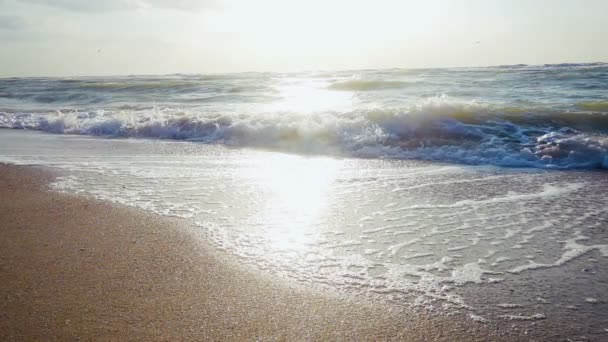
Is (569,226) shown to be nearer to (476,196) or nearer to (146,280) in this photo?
(476,196)

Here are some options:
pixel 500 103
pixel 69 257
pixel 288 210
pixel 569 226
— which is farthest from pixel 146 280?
pixel 500 103

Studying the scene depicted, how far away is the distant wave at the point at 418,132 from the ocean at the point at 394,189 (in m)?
0.04

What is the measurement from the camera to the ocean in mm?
2846

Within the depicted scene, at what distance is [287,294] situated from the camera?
107 inches

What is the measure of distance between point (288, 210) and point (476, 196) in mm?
2058

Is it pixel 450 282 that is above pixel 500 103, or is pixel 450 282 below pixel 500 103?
below

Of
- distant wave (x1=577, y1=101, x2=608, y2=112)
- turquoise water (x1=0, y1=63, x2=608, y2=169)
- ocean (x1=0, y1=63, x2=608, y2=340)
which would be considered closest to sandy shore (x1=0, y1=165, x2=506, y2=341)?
ocean (x1=0, y1=63, x2=608, y2=340)

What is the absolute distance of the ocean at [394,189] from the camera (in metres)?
2.85

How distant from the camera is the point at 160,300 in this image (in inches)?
102

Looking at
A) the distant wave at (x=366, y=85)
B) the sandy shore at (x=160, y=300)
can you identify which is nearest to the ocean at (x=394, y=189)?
the sandy shore at (x=160, y=300)

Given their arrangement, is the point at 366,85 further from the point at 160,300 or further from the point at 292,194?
the point at 160,300

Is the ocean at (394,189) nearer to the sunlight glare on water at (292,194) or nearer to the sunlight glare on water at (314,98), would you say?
the sunlight glare on water at (292,194)

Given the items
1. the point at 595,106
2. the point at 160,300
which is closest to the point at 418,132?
the point at 595,106

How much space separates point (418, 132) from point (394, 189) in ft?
12.1
